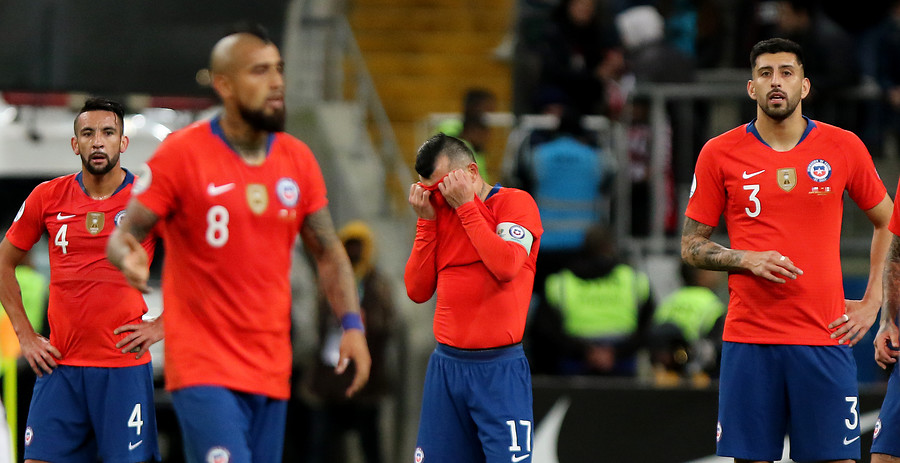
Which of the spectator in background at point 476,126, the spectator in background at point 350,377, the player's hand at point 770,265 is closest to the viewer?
the player's hand at point 770,265

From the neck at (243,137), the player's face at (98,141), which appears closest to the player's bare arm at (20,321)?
the player's face at (98,141)

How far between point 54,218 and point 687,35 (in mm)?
7963

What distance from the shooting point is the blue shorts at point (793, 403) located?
7395mm

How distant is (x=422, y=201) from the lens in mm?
7543

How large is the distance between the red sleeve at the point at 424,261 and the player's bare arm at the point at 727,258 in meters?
1.41

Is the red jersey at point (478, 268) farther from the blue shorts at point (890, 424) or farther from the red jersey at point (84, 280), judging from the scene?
the blue shorts at point (890, 424)

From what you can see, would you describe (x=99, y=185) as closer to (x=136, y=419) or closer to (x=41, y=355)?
(x=41, y=355)

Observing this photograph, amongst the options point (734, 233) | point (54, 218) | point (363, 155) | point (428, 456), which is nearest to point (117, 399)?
point (54, 218)

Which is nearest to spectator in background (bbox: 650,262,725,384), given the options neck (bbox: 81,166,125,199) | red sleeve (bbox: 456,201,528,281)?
red sleeve (bbox: 456,201,528,281)

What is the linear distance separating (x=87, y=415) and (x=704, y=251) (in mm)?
3664

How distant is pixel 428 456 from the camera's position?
756 centimetres

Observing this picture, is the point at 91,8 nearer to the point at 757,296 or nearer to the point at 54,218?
the point at 54,218

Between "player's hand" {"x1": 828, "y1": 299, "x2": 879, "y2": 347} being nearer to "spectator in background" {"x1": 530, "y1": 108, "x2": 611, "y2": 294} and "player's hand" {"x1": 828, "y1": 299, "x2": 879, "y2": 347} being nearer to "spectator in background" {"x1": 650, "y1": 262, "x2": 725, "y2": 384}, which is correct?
"spectator in background" {"x1": 650, "y1": 262, "x2": 725, "y2": 384}

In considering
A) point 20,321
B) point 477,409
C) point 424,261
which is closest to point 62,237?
point 20,321
